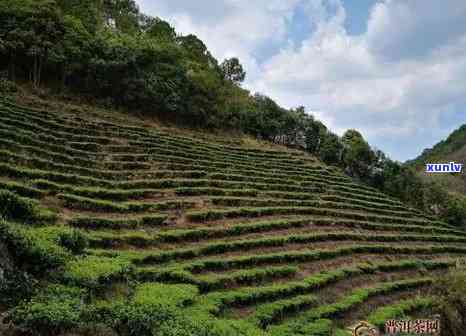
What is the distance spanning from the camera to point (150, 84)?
32.2 meters

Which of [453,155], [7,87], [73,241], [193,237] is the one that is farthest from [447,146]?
[73,241]

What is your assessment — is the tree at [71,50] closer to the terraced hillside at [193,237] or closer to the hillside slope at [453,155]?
the terraced hillside at [193,237]

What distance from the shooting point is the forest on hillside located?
93.5 feet

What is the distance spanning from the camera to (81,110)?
90.5 ft

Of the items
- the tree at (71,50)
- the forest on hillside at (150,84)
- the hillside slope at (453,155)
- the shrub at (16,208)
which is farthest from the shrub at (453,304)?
the hillside slope at (453,155)

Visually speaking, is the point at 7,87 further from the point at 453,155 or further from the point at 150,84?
the point at 453,155

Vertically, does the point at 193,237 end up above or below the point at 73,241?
below

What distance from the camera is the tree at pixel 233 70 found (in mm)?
64938

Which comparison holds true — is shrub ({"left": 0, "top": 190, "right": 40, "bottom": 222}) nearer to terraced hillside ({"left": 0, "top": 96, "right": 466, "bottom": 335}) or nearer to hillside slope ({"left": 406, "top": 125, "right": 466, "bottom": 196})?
terraced hillside ({"left": 0, "top": 96, "right": 466, "bottom": 335})

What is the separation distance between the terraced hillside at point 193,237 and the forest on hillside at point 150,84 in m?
5.12

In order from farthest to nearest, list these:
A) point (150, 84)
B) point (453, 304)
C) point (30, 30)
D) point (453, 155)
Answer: point (453, 155)
point (150, 84)
point (30, 30)
point (453, 304)

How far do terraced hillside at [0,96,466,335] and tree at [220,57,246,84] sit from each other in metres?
36.2

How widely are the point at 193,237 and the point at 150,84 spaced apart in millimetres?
18523

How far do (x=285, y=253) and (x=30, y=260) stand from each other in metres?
11.0
